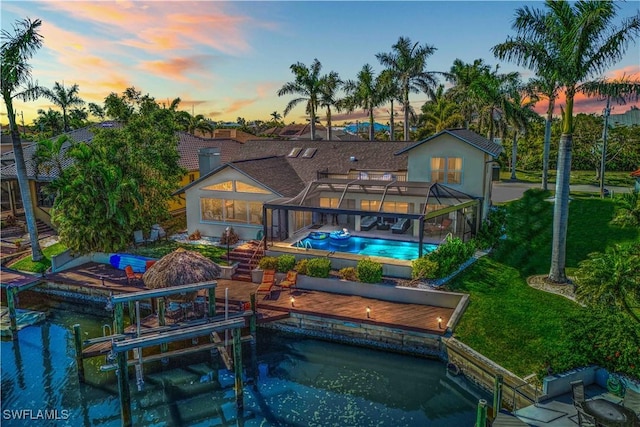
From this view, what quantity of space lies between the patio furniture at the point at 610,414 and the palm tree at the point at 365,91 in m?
36.2

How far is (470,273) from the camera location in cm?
2162

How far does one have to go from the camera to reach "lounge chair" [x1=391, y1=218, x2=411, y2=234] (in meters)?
27.3

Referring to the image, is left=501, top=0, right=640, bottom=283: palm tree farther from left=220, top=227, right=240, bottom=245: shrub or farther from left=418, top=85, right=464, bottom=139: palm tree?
left=418, top=85, right=464, bottom=139: palm tree

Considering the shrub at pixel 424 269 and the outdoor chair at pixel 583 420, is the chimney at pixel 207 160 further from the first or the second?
the outdoor chair at pixel 583 420

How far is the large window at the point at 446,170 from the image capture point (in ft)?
88.7

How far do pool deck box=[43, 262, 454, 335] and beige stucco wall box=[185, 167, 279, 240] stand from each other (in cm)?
584

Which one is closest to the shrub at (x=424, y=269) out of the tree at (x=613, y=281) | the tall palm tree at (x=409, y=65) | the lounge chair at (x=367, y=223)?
the tree at (x=613, y=281)

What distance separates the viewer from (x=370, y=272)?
20344 mm

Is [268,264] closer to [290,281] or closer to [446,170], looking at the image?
[290,281]

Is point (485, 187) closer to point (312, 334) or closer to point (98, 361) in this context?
point (312, 334)

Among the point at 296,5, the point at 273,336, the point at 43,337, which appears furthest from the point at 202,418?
the point at 296,5

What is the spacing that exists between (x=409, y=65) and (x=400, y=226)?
2017cm

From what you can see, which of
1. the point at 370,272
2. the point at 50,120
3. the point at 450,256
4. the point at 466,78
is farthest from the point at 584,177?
the point at 50,120

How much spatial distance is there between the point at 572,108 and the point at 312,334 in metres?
14.9
